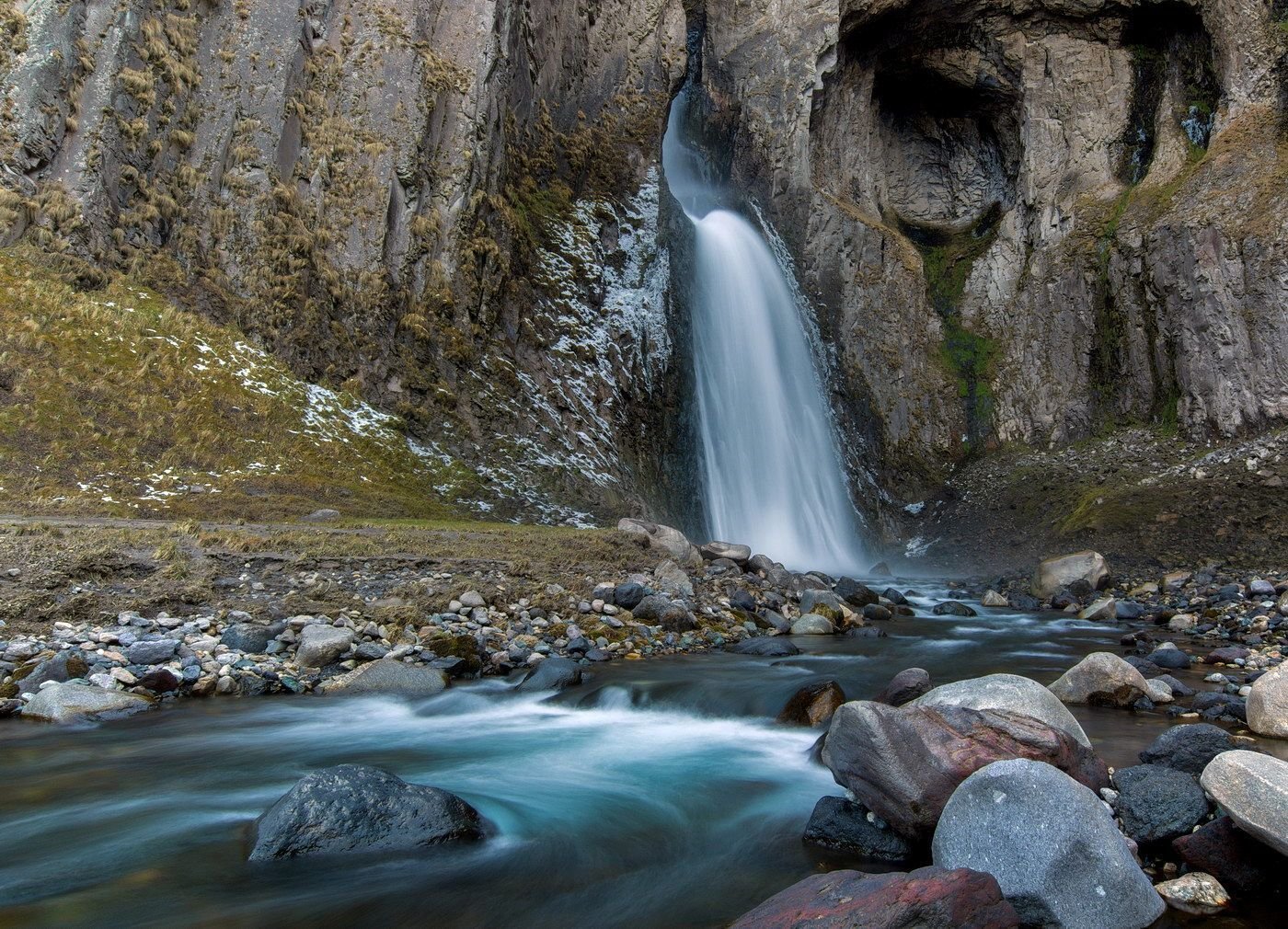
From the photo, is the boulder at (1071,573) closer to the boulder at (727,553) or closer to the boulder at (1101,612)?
the boulder at (1101,612)

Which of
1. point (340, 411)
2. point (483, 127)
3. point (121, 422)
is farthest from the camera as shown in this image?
point (483, 127)

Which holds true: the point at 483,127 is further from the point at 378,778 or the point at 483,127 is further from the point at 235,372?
the point at 378,778

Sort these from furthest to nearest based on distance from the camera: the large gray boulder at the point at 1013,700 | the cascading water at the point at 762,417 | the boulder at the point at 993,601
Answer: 1. the cascading water at the point at 762,417
2. the boulder at the point at 993,601
3. the large gray boulder at the point at 1013,700

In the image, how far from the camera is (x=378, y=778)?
16.3ft

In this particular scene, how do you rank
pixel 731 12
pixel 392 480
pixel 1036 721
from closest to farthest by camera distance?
pixel 1036 721 → pixel 392 480 → pixel 731 12

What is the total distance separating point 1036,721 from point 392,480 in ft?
50.8

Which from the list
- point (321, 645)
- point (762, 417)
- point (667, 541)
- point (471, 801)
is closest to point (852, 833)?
point (471, 801)

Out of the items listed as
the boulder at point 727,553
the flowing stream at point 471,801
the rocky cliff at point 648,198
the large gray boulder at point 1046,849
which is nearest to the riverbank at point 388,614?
the flowing stream at point 471,801

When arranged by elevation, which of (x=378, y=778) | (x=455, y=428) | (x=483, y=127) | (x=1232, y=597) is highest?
(x=483, y=127)

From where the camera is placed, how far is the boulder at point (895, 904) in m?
3.17

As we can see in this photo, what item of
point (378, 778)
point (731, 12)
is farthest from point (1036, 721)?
point (731, 12)

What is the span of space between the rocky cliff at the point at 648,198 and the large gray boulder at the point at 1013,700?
1482 cm

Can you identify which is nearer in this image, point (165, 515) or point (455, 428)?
point (165, 515)

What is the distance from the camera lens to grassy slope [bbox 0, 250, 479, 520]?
45.6ft
